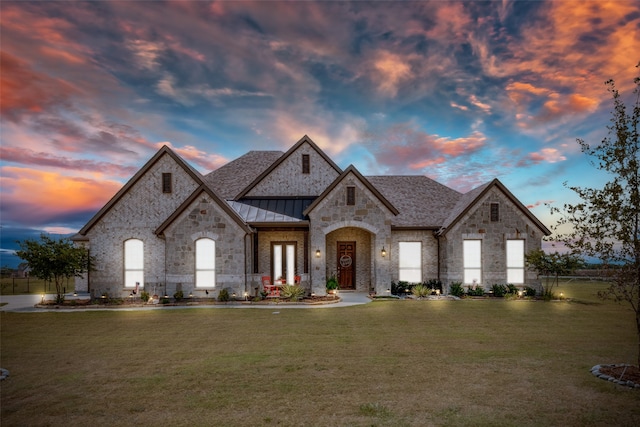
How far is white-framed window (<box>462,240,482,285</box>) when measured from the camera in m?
24.0

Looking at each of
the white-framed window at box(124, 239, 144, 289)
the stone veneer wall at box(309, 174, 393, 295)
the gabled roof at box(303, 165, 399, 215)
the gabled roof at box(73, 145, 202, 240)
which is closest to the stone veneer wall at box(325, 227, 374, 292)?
the stone veneer wall at box(309, 174, 393, 295)

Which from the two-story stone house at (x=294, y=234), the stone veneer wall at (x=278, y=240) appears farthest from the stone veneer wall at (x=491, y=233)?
the stone veneer wall at (x=278, y=240)

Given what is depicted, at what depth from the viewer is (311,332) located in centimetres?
1365

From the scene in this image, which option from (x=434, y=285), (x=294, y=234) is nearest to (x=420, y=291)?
(x=434, y=285)

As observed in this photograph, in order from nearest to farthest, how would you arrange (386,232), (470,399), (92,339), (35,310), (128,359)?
1. (470,399)
2. (128,359)
3. (92,339)
4. (35,310)
5. (386,232)

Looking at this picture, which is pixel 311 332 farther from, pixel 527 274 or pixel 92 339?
pixel 527 274

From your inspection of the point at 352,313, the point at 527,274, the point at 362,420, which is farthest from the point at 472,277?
the point at 362,420

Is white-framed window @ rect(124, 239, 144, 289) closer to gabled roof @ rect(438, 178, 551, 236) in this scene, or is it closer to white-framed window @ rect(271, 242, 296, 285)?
white-framed window @ rect(271, 242, 296, 285)

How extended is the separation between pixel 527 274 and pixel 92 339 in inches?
868

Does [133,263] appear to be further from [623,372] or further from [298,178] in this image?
[623,372]

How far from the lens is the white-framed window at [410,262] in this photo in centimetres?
2522

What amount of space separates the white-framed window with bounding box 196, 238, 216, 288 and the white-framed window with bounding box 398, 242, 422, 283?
1115 centimetres

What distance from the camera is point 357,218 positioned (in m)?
23.6

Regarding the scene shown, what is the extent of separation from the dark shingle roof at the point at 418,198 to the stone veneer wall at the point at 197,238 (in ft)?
32.0
